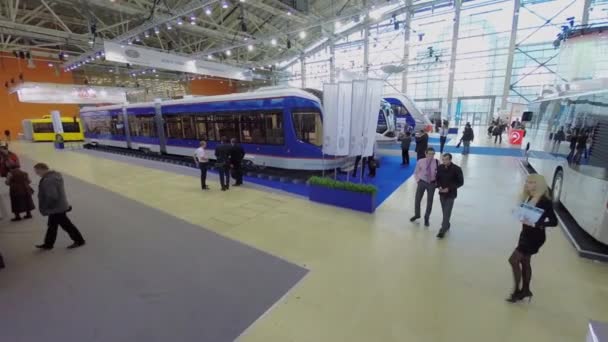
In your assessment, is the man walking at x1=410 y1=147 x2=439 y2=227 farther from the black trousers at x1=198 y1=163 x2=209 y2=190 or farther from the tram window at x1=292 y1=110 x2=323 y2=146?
the black trousers at x1=198 y1=163 x2=209 y2=190

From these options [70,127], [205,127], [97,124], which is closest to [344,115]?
[205,127]

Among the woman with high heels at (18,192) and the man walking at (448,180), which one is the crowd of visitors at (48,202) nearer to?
the woman with high heels at (18,192)

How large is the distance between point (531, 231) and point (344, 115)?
180 inches

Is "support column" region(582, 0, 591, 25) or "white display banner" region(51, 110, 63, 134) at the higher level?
"support column" region(582, 0, 591, 25)

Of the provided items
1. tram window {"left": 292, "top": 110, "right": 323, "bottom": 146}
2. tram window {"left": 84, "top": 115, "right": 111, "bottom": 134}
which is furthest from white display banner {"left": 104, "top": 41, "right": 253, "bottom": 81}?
tram window {"left": 292, "top": 110, "right": 323, "bottom": 146}

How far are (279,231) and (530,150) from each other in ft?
31.8

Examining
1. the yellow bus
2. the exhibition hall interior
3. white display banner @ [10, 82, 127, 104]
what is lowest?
the exhibition hall interior

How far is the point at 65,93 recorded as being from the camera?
844 inches

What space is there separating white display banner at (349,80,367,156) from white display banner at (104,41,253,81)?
434 inches

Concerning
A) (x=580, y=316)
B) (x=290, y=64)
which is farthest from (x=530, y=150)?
(x=290, y=64)

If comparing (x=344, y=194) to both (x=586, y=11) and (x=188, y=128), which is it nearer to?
(x=188, y=128)

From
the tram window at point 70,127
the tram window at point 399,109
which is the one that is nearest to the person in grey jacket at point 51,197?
the tram window at point 399,109

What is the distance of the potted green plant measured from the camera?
223 inches

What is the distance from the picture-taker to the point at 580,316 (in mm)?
2777
